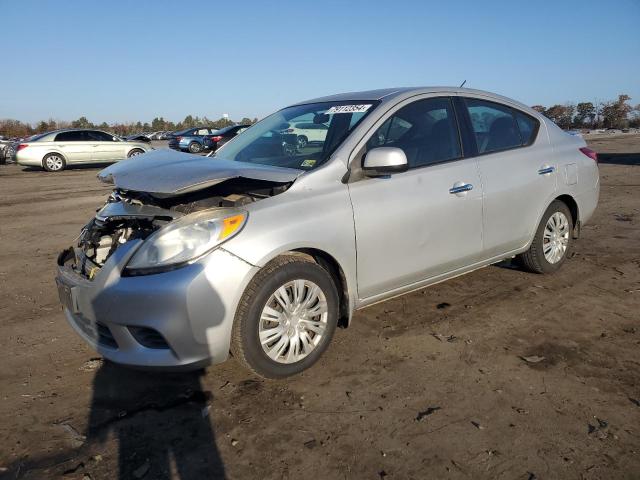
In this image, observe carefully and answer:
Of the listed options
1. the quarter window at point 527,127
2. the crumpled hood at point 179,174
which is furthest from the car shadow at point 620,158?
the crumpled hood at point 179,174

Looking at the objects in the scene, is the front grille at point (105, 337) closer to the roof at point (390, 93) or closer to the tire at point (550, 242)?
the roof at point (390, 93)

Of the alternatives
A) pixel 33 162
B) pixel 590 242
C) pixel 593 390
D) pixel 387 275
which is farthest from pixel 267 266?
pixel 33 162

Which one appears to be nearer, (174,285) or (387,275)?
(174,285)

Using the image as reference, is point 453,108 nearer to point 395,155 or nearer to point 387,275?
point 395,155

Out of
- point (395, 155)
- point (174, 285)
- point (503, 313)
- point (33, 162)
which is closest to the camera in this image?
point (174, 285)

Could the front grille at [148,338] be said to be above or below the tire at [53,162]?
below

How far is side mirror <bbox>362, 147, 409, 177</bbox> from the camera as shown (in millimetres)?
3082

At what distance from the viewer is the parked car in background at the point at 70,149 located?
17297mm

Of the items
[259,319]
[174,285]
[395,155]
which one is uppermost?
[395,155]

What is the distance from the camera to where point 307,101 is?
438cm

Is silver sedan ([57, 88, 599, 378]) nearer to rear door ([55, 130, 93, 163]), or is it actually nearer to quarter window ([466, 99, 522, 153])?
quarter window ([466, 99, 522, 153])

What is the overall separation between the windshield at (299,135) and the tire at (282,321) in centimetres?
78

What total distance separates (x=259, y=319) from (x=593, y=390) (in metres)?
1.95

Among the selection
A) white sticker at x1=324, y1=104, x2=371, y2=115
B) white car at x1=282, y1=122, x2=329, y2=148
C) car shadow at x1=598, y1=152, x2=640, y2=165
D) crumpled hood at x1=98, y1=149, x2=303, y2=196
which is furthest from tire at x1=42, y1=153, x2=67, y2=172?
car shadow at x1=598, y1=152, x2=640, y2=165
